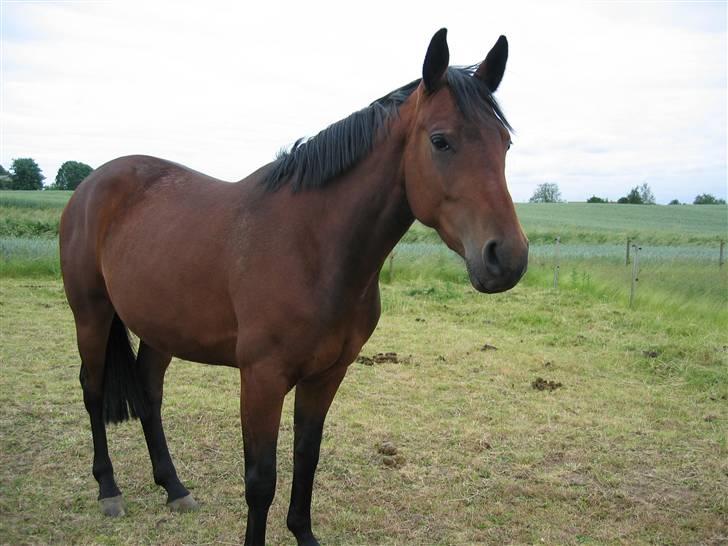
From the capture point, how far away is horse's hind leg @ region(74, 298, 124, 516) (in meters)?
3.74

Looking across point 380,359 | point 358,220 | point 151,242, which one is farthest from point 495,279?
point 380,359

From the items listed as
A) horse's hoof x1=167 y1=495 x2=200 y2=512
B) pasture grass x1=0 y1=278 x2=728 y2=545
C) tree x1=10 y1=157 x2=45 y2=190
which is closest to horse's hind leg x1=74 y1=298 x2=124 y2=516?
pasture grass x1=0 y1=278 x2=728 y2=545

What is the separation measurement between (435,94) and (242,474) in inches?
114

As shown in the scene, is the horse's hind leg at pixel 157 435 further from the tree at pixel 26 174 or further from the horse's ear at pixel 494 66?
the tree at pixel 26 174

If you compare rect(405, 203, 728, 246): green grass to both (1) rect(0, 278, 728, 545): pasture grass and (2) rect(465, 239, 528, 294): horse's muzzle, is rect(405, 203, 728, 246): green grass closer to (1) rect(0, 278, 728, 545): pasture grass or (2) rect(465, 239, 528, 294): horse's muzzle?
(1) rect(0, 278, 728, 545): pasture grass

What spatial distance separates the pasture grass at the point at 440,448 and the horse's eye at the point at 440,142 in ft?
7.21

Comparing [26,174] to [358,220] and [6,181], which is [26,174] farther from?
[358,220]

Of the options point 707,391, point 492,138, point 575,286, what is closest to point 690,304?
point 575,286

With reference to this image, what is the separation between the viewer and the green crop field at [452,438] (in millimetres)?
3492

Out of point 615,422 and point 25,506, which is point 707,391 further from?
point 25,506

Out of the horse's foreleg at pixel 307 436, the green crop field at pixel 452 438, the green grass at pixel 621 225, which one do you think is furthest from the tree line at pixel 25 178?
the horse's foreleg at pixel 307 436

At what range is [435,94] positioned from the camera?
2.34 metres

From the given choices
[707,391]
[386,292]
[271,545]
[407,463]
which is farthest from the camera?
[386,292]

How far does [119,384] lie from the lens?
12.8 ft
